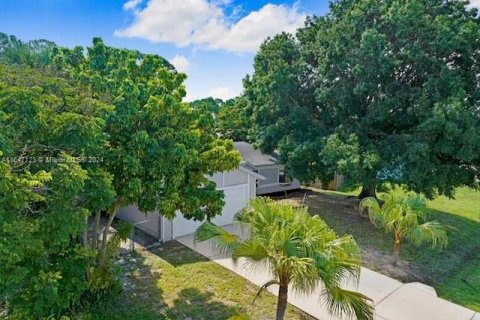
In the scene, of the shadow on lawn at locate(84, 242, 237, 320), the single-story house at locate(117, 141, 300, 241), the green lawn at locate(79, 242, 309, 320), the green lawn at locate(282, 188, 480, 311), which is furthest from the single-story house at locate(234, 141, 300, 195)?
the shadow on lawn at locate(84, 242, 237, 320)

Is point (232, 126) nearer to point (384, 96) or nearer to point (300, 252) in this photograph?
point (384, 96)

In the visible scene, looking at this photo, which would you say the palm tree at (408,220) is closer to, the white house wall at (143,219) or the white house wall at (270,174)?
the white house wall at (143,219)

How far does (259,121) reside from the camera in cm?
2030

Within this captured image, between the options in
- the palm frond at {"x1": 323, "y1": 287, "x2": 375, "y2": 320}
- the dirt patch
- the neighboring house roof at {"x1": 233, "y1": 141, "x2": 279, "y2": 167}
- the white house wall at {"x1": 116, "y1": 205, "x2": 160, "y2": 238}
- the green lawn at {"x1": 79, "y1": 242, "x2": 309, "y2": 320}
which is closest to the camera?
the palm frond at {"x1": 323, "y1": 287, "x2": 375, "y2": 320}

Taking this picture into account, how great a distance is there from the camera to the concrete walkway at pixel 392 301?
873 cm

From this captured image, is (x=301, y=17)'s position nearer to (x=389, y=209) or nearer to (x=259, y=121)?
(x=259, y=121)

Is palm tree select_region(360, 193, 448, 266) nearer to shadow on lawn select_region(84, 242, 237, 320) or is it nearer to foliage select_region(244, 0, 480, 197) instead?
foliage select_region(244, 0, 480, 197)

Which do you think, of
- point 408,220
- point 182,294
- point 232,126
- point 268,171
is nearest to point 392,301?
point 408,220

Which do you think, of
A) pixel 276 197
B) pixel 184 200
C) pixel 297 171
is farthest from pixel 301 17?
pixel 184 200

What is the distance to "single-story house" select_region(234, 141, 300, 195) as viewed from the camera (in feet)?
73.4

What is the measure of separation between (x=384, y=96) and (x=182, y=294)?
1252 centimetres

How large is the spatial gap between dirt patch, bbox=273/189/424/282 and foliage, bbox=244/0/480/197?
218cm

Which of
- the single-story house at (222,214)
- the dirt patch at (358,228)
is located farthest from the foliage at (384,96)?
the single-story house at (222,214)

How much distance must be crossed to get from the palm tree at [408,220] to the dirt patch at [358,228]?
61cm
